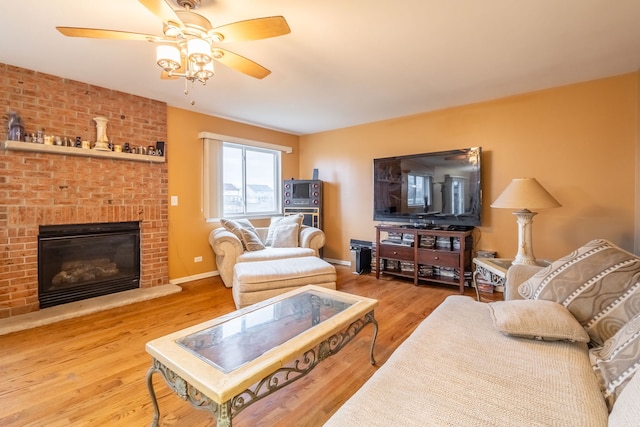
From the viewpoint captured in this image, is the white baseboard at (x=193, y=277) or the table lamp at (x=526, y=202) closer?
the table lamp at (x=526, y=202)

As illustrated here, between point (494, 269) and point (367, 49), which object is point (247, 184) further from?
point (494, 269)

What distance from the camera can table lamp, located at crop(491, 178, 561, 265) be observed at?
7.64 ft

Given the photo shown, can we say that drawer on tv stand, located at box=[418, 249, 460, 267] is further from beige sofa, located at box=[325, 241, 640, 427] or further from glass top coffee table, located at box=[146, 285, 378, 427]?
glass top coffee table, located at box=[146, 285, 378, 427]

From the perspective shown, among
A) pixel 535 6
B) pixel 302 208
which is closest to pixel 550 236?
pixel 535 6

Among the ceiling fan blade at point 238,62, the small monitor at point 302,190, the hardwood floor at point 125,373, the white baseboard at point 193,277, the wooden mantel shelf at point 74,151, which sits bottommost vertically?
the hardwood floor at point 125,373

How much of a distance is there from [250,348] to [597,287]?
1656 mm

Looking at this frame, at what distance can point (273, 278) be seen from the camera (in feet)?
8.83

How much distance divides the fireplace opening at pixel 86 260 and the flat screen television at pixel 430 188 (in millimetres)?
3219

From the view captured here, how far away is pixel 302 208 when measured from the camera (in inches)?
188

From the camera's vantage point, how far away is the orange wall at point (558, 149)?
2775 millimetres

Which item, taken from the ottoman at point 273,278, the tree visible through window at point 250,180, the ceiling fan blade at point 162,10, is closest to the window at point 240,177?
the tree visible through window at point 250,180

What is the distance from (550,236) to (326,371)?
9.39 feet

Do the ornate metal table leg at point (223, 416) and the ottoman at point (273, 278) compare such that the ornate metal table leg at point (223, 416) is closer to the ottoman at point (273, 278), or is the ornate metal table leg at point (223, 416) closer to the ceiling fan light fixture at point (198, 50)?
the ottoman at point (273, 278)

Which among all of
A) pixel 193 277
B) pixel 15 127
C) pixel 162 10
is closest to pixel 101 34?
pixel 162 10
